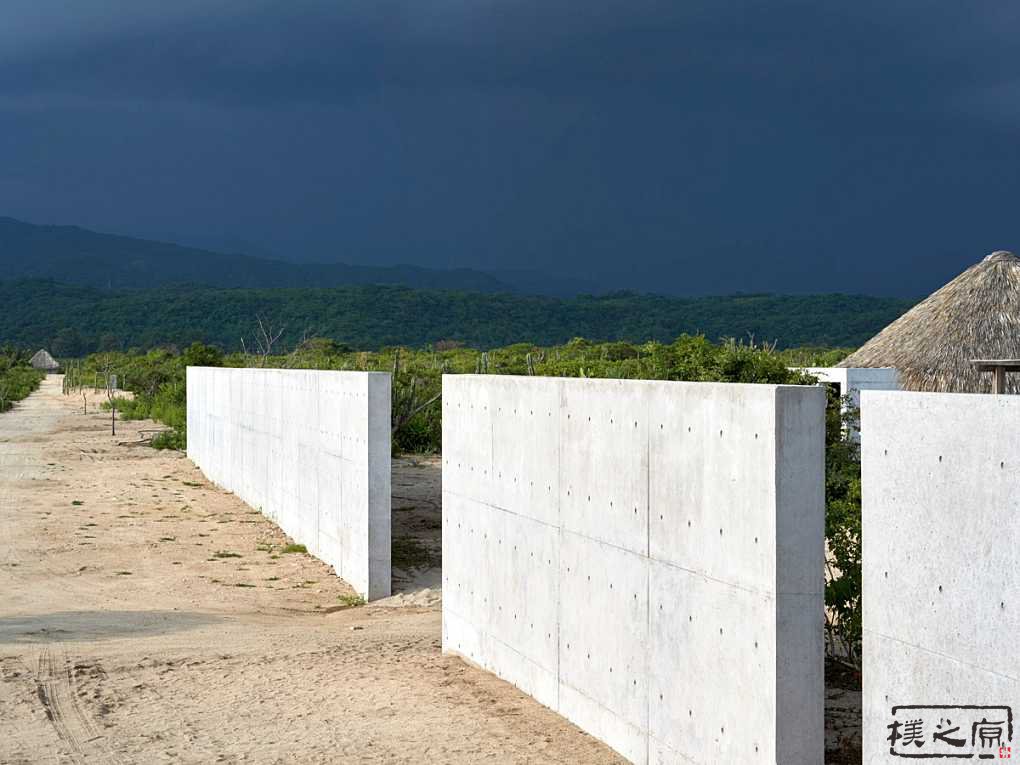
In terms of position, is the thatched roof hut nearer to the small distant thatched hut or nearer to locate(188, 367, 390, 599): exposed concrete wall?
locate(188, 367, 390, 599): exposed concrete wall

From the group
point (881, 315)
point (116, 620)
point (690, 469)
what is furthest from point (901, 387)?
point (881, 315)

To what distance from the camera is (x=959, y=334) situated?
827 inches

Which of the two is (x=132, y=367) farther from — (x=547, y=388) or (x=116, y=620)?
(x=547, y=388)

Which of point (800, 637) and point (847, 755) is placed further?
point (847, 755)

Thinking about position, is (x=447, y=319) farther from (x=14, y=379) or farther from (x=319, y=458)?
(x=319, y=458)

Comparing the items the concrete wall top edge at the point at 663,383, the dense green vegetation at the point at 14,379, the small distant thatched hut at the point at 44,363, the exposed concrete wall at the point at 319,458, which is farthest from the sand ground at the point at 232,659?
the small distant thatched hut at the point at 44,363

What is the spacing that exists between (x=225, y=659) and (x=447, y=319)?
351 feet

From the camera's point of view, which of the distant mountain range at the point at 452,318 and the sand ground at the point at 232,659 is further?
the distant mountain range at the point at 452,318

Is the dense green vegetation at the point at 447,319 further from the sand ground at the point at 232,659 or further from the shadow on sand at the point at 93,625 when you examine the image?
the shadow on sand at the point at 93,625

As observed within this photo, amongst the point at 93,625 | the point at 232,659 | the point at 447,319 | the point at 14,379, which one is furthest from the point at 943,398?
the point at 447,319

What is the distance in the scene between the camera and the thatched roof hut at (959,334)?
66.4 feet

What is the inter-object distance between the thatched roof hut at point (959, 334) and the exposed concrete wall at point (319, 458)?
10081 mm

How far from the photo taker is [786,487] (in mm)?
5246

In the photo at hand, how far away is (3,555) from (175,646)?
6337 mm
